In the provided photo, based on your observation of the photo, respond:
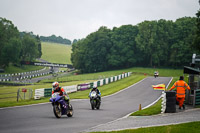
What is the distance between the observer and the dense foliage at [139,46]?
87750 mm

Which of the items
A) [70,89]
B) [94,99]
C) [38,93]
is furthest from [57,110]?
[70,89]

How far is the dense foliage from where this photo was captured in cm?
8775

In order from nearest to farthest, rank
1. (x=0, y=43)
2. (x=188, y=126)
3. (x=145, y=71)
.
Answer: (x=188, y=126), (x=145, y=71), (x=0, y=43)

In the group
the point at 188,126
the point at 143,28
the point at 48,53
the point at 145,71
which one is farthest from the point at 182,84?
the point at 48,53

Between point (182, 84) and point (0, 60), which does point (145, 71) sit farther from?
point (182, 84)

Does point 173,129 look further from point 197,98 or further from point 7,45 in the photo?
point 7,45

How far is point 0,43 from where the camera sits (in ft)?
309

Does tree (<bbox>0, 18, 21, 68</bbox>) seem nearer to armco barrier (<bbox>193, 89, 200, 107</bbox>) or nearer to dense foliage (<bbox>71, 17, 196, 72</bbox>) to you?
dense foliage (<bbox>71, 17, 196, 72</bbox>)

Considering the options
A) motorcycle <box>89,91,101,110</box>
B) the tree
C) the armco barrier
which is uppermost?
the tree

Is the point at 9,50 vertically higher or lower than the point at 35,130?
higher

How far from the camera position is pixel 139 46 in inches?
3735

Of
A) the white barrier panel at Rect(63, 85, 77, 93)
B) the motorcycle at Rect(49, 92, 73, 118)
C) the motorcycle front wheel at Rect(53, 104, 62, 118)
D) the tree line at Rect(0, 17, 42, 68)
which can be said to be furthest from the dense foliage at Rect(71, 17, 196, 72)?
the motorcycle front wheel at Rect(53, 104, 62, 118)

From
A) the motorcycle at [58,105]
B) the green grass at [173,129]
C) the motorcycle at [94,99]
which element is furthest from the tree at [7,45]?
the green grass at [173,129]

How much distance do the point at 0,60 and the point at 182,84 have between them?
83.1 meters
